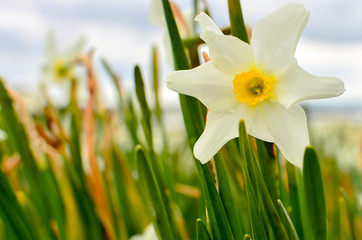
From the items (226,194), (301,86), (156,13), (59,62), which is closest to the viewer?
(301,86)

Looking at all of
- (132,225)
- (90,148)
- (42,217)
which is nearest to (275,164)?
(90,148)

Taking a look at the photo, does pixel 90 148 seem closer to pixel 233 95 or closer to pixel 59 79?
pixel 233 95

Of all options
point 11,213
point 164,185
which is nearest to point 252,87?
point 164,185

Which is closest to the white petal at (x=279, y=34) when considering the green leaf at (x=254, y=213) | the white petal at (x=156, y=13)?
the green leaf at (x=254, y=213)

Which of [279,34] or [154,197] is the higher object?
[279,34]

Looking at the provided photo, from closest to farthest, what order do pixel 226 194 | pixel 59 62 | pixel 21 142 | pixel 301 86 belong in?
1. pixel 301 86
2. pixel 226 194
3. pixel 21 142
4. pixel 59 62

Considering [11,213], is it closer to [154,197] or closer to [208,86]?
[154,197]
